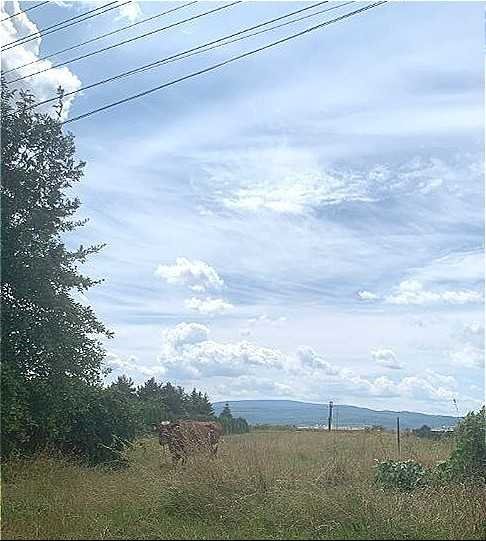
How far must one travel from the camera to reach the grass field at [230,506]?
749 cm

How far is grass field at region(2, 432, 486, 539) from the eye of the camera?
7.49m

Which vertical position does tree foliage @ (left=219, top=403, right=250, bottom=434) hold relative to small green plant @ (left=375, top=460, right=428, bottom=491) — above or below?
above

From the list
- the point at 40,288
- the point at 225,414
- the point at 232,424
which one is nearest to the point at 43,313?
the point at 40,288

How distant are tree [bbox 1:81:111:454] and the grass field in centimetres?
168

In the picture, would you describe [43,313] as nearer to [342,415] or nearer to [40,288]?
[40,288]

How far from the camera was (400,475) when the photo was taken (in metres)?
11.5

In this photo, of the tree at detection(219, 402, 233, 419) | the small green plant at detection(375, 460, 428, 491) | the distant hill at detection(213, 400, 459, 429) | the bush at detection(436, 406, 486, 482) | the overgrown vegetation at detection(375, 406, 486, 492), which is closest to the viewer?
the small green plant at detection(375, 460, 428, 491)

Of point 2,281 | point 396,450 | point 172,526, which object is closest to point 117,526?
point 172,526

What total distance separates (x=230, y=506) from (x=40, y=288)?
5854 mm

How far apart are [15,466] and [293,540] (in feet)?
20.2

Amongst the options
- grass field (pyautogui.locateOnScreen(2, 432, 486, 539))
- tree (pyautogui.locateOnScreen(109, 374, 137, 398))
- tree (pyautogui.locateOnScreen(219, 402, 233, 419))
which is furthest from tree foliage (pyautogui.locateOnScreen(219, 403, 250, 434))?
grass field (pyautogui.locateOnScreen(2, 432, 486, 539))

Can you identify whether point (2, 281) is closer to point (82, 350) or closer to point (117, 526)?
point (82, 350)

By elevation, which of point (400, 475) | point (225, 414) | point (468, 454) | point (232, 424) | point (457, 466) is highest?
point (225, 414)

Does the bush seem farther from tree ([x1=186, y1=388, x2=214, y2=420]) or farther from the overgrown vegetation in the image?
tree ([x1=186, y1=388, x2=214, y2=420])
